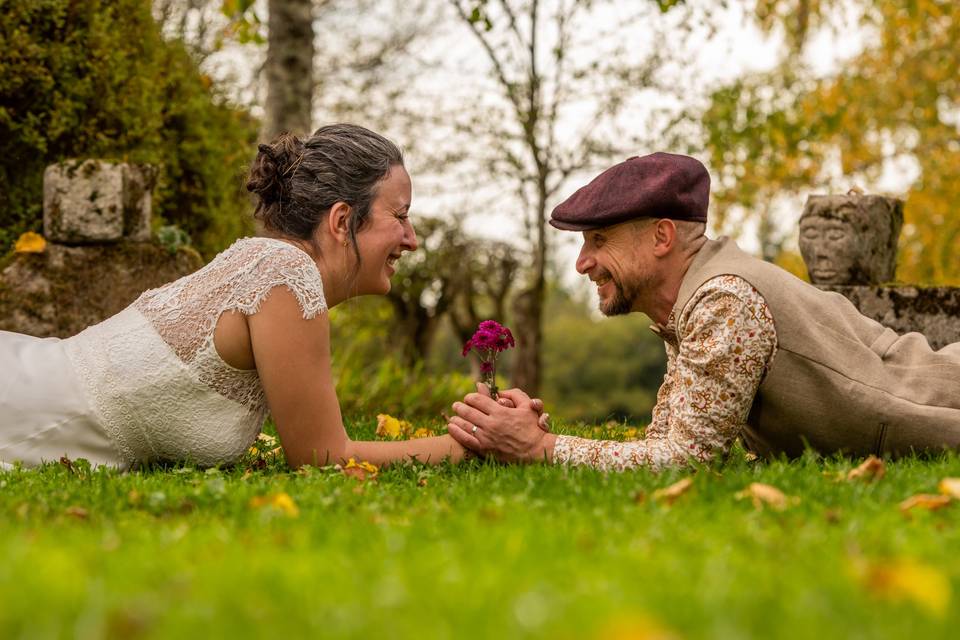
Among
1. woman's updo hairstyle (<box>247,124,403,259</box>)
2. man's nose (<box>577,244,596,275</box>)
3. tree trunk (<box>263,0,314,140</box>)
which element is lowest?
man's nose (<box>577,244,596,275</box>)

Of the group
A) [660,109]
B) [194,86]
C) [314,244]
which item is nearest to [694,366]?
[314,244]

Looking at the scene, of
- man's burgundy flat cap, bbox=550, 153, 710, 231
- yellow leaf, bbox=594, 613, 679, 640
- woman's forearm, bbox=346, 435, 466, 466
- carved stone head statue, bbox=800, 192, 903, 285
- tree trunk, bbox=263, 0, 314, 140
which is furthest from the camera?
tree trunk, bbox=263, 0, 314, 140

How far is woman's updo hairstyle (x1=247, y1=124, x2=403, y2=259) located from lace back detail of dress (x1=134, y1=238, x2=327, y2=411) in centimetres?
17

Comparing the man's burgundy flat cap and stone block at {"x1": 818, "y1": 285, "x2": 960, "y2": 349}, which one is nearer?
the man's burgundy flat cap

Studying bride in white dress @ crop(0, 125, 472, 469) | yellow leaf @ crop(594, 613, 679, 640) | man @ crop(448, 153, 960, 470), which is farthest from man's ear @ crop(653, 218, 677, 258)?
yellow leaf @ crop(594, 613, 679, 640)

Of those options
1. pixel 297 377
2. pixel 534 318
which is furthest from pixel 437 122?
pixel 297 377

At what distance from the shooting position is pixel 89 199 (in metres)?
6.40

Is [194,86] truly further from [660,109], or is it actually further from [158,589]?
[158,589]

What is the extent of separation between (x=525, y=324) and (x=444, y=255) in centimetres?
244

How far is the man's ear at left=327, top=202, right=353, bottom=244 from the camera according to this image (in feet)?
13.2

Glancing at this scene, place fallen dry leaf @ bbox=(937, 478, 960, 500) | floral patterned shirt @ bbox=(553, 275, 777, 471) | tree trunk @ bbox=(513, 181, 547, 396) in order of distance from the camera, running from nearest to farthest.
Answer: fallen dry leaf @ bbox=(937, 478, 960, 500) < floral patterned shirt @ bbox=(553, 275, 777, 471) < tree trunk @ bbox=(513, 181, 547, 396)

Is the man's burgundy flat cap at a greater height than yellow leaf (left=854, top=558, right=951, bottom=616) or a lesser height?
greater

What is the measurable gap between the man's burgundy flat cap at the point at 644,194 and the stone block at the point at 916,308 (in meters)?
2.88

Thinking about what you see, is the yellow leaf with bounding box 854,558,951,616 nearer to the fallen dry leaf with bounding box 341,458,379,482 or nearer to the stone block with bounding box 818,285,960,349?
the fallen dry leaf with bounding box 341,458,379,482
